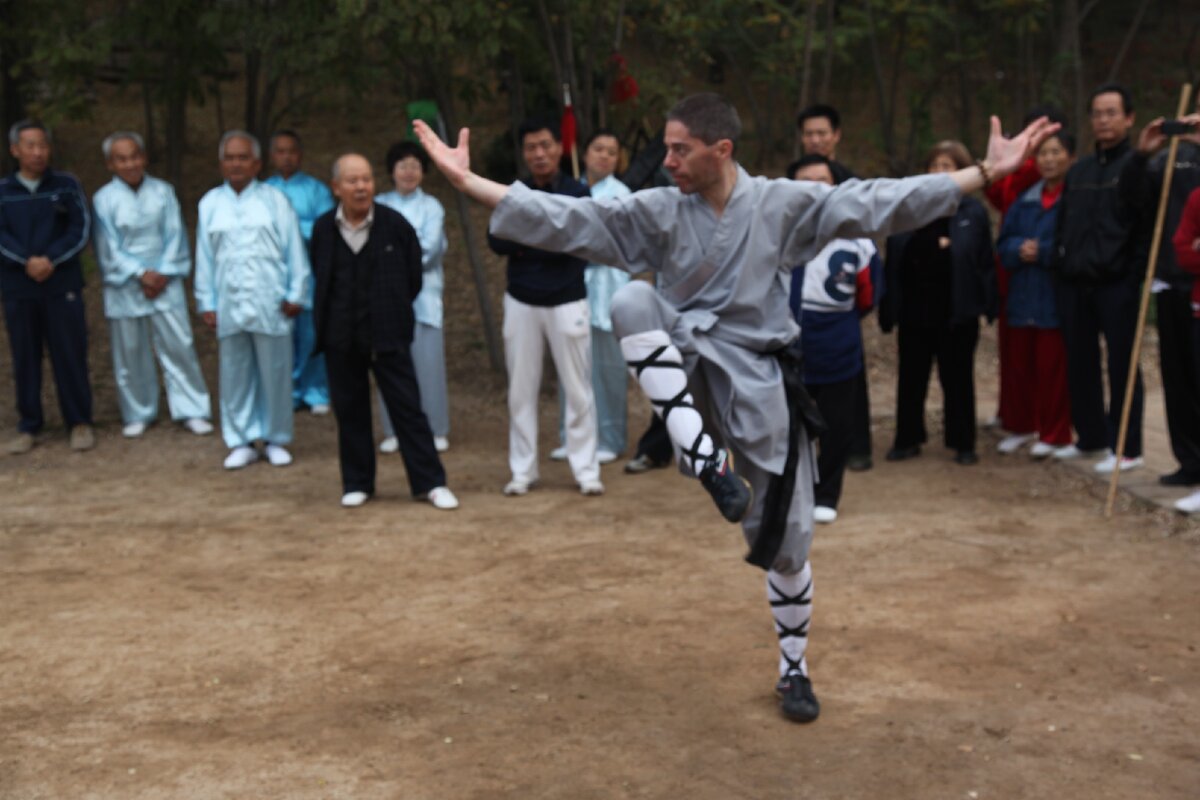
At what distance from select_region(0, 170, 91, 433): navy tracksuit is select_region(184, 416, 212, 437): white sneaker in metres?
0.63

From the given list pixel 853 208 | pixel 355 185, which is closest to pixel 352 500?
pixel 355 185

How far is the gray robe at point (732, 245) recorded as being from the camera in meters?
4.45

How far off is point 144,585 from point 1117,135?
5366mm

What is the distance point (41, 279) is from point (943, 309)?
545cm

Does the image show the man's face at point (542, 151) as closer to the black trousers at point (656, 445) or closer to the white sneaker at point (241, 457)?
the black trousers at point (656, 445)

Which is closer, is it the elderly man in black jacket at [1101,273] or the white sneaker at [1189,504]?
the white sneaker at [1189,504]

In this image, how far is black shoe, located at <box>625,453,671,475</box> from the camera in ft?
27.8

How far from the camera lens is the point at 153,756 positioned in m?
4.41

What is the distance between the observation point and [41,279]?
9.09 meters

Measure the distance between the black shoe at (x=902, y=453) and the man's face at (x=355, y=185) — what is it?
11.1 feet

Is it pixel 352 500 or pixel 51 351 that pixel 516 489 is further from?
pixel 51 351

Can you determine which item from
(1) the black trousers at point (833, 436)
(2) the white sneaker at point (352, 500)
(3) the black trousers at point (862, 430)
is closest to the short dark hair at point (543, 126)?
(1) the black trousers at point (833, 436)

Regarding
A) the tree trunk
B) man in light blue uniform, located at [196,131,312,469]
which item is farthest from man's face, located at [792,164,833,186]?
the tree trunk

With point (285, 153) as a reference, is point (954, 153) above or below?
below
